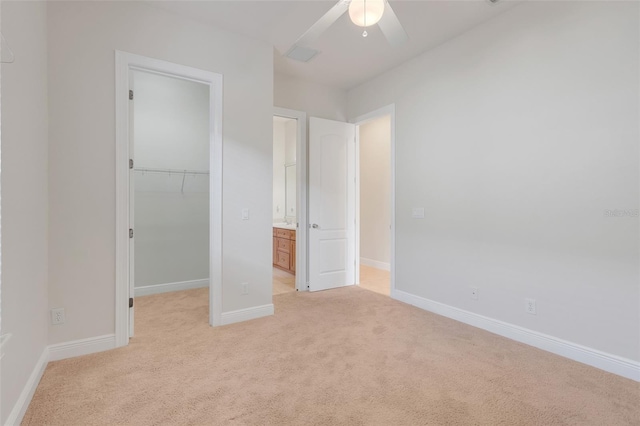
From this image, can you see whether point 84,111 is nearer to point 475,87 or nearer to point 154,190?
point 154,190

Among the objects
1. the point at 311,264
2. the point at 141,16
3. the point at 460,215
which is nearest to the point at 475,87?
the point at 460,215

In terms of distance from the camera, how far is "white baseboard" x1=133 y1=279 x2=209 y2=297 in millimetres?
4086

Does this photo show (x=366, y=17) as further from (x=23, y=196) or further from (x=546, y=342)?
(x=546, y=342)

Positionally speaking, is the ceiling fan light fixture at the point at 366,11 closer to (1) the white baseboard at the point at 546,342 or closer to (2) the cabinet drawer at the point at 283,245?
(1) the white baseboard at the point at 546,342

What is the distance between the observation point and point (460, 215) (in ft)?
10.5

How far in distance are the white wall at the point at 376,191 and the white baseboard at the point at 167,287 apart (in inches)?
124

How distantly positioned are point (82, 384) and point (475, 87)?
13.3 ft

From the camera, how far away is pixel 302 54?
355 centimetres

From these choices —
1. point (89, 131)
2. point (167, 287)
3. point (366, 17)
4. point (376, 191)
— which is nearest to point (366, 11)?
point (366, 17)

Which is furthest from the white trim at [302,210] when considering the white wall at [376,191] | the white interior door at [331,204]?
the white wall at [376,191]

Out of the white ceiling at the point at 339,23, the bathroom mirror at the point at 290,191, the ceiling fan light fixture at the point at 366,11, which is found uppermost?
the white ceiling at the point at 339,23

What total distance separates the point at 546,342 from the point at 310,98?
12.7ft

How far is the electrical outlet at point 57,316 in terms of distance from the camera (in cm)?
233

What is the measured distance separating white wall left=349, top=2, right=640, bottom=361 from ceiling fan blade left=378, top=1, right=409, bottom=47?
1.54m
